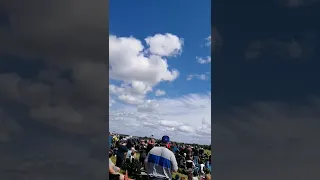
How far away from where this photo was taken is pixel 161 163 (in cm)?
523

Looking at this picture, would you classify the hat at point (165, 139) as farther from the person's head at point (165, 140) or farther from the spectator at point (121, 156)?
the spectator at point (121, 156)

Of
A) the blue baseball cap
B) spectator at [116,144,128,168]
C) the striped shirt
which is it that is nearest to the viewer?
the striped shirt

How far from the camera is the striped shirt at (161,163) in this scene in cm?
522

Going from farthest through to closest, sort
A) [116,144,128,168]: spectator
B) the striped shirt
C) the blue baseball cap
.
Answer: [116,144,128,168]: spectator → the blue baseball cap → the striped shirt

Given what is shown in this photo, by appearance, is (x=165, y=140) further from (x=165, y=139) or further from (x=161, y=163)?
(x=161, y=163)

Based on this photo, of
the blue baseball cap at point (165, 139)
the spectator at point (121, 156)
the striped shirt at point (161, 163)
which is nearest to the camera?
the striped shirt at point (161, 163)

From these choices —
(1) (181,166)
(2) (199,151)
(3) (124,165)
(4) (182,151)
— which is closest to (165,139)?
(3) (124,165)

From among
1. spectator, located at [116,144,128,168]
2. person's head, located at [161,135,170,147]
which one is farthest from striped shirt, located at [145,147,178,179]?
spectator, located at [116,144,128,168]

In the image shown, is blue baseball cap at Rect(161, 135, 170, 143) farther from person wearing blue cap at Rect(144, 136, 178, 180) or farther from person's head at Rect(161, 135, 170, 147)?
person wearing blue cap at Rect(144, 136, 178, 180)

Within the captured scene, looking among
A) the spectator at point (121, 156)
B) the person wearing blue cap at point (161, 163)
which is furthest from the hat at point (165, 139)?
the spectator at point (121, 156)

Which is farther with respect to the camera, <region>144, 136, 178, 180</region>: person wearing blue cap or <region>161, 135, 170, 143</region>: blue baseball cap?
<region>161, 135, 170, 143</region>: blue baseball cap

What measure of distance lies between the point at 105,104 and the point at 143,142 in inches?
193

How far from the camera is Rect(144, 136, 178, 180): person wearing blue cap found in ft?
17.1

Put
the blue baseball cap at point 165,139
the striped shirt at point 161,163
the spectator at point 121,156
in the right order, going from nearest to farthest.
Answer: the striped shirt at point 161,163 → the blue baseball cap at point 165,139 → the spectator at point 121,156
